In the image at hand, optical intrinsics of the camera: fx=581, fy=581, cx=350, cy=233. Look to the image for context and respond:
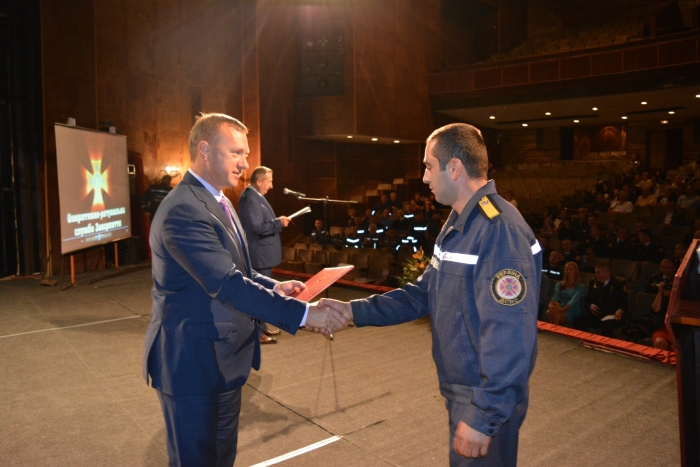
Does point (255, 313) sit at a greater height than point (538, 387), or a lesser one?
greater

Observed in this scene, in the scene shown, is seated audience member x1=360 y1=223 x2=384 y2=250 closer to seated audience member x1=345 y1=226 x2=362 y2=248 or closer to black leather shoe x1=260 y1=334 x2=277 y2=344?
seated audience member x1=345 y1=226 x2=362 y2=248

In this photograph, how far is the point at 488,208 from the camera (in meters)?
1.64

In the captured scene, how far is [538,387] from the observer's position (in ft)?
12.1

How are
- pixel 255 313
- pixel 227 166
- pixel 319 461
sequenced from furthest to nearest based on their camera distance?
pixel 319 461 < pixel 227 166 < pixel 255 313

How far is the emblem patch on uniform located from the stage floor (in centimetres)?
149

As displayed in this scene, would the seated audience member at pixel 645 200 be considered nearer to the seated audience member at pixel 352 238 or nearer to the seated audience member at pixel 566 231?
the seated audience member at pixel 566 231

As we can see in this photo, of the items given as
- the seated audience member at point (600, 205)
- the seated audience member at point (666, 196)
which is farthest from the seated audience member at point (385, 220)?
the seated audience member at point (666, 196)

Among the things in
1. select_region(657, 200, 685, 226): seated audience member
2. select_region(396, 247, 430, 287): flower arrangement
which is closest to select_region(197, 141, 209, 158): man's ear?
select_region(396, 247, 430, 287): flower arrangement

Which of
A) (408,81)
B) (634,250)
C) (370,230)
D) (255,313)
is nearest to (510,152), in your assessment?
(408,81)

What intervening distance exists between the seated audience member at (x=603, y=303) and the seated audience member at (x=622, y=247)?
6.78ft

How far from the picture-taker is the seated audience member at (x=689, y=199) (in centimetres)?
945

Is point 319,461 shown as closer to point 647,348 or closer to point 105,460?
point 105,460

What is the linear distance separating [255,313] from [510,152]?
2029 centimetres

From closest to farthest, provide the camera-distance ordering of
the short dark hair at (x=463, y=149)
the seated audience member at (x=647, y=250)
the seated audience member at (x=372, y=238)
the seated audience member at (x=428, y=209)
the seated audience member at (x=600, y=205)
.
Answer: the short dark hair at (x=463, y=149) → the seated audience member at (x=647, y=250) → the seated audience member at (x=372, y=238) → the seated audience member at (x=428, y=209) → the seated audience member at (x=600, y=205)
